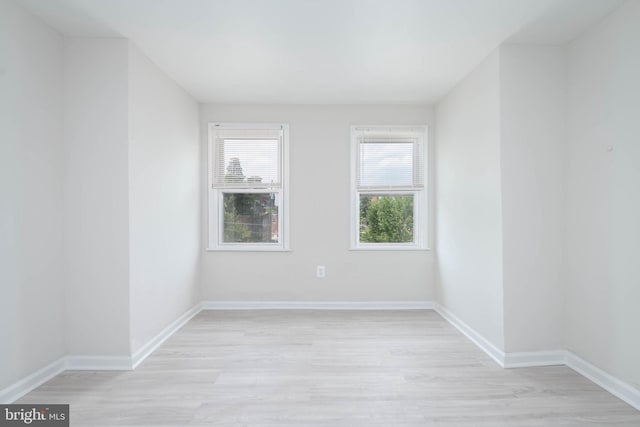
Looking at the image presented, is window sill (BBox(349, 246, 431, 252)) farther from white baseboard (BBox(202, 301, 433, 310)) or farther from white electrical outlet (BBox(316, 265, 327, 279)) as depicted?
white baseboard (BBox(202, 301, 433, 310))

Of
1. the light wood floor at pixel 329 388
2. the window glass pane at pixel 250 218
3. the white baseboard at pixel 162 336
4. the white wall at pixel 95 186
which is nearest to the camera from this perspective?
the light wood floor at pixel 329 388

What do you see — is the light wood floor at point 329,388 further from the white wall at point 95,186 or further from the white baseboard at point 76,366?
the white wall at point 95,186

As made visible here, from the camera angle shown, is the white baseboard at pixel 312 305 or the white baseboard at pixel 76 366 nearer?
the white baseboard at pixel 76 366

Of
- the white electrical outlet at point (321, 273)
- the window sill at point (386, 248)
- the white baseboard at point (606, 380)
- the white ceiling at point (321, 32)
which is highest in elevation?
the white ceiling at point (321, 32)

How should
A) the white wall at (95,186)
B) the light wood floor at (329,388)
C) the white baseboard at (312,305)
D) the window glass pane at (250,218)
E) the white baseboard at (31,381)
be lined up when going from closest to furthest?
the light wood floor at (329,388), the white baseboard at (31,381), the white wall at (95,186), the white baseboard at (312,305), the window glass pane at (250,218)

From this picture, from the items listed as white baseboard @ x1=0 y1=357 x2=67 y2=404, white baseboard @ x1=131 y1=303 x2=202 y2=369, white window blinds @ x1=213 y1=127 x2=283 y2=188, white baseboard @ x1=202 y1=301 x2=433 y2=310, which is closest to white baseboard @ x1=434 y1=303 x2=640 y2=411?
white baseboard @ x1=202 y1=301 x2=433 y2=310

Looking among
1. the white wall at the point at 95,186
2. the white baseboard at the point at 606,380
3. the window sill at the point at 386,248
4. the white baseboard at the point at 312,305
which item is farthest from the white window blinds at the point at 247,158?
the white baseboard at the point at 606,380

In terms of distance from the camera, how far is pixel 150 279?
9.25 ft

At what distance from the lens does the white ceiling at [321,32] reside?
212cm

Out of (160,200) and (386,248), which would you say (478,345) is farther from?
(160,200)

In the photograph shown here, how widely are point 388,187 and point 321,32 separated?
2.13 metres

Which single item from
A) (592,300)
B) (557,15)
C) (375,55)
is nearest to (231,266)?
(375,55)

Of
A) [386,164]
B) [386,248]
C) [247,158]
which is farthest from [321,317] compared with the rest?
[247,158]

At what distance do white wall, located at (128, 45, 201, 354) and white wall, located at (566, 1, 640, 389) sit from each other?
3.37 meters
